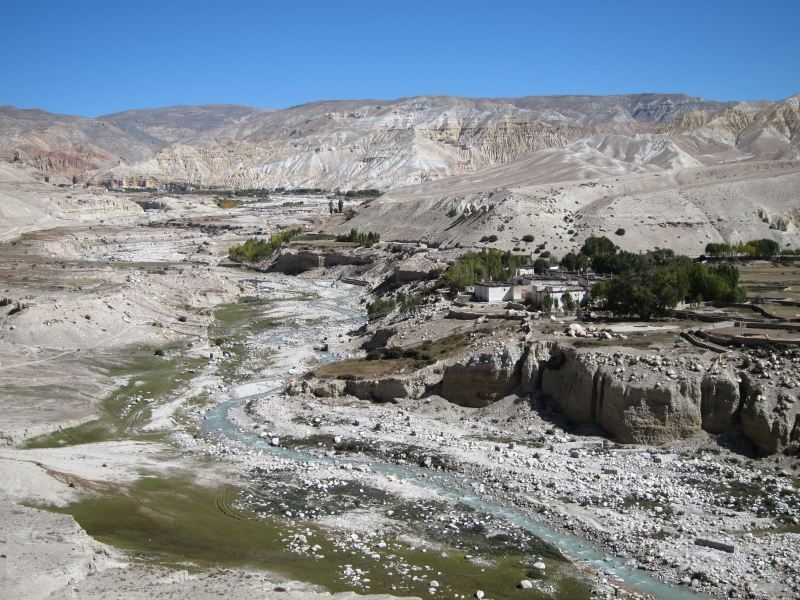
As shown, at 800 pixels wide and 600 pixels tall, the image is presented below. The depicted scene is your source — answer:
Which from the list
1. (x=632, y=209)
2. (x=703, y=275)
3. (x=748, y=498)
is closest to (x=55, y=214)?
(x=632, y=209)

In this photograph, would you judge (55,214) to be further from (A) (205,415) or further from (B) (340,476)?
(B) (340,476)

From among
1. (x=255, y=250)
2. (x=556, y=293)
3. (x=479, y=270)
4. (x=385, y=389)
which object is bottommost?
(x=385, y=389)

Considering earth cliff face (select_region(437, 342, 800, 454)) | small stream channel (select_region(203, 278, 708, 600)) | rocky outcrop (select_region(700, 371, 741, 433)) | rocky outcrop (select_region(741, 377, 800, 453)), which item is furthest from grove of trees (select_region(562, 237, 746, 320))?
small stream channel (select_region(203, 278, 708, 600))

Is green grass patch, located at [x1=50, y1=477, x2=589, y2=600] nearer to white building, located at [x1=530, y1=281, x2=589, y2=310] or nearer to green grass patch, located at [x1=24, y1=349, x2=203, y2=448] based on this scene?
green grass patch, located at [x1=24, y1=349, x2=203, y2=448]

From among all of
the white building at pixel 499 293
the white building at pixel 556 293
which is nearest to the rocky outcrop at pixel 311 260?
the white building at pixel 499 293

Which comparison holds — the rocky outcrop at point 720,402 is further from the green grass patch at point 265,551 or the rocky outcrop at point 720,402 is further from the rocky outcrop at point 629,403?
the green grass patch at point 265,551

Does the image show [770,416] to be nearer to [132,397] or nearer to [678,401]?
[678,401]

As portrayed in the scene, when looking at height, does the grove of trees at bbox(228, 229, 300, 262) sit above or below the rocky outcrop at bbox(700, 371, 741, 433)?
above

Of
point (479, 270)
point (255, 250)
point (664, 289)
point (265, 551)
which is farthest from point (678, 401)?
point (255, 250)
